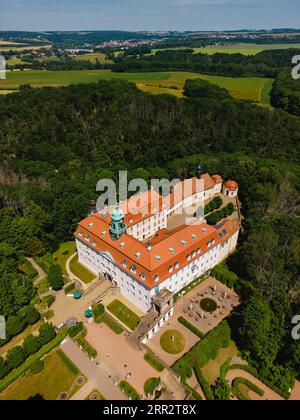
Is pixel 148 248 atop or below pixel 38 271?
atop

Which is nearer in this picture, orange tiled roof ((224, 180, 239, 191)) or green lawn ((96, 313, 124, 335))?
green lawn ((96, 313, 124, 335))

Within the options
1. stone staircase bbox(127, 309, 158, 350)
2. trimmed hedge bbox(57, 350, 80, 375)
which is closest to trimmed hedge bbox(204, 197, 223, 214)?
stone staircase bbox(127, 309, 158, 350)

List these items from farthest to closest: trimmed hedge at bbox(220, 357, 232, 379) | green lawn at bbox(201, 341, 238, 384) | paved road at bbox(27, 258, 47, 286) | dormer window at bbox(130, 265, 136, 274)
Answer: paved road at bbox(27, 258, 47, 286) < dormer window at bbox(130, 265, 136, 274) < green lawn at bbox(201, 341, 238, 384) < trimmed hedge at bbox(220, 357, 232, 379)

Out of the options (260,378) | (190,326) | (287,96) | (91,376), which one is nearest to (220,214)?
(190,326)

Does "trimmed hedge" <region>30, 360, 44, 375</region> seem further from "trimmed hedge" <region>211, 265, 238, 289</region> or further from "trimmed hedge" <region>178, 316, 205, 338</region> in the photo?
"trimmed hedge" <region>211, 265, 238, 289</region>

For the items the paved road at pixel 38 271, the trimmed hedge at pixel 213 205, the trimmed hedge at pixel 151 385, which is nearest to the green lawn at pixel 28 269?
the paved road at pixel 38 271

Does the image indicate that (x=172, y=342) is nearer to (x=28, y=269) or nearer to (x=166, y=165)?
(x=28, y=269)

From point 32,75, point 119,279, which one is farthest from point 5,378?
point 32,75

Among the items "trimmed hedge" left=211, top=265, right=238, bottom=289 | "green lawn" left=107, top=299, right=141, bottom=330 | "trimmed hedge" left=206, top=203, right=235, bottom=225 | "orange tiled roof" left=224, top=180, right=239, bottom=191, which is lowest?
"green lawn" left=107, top=299, right=141, bottom=330
